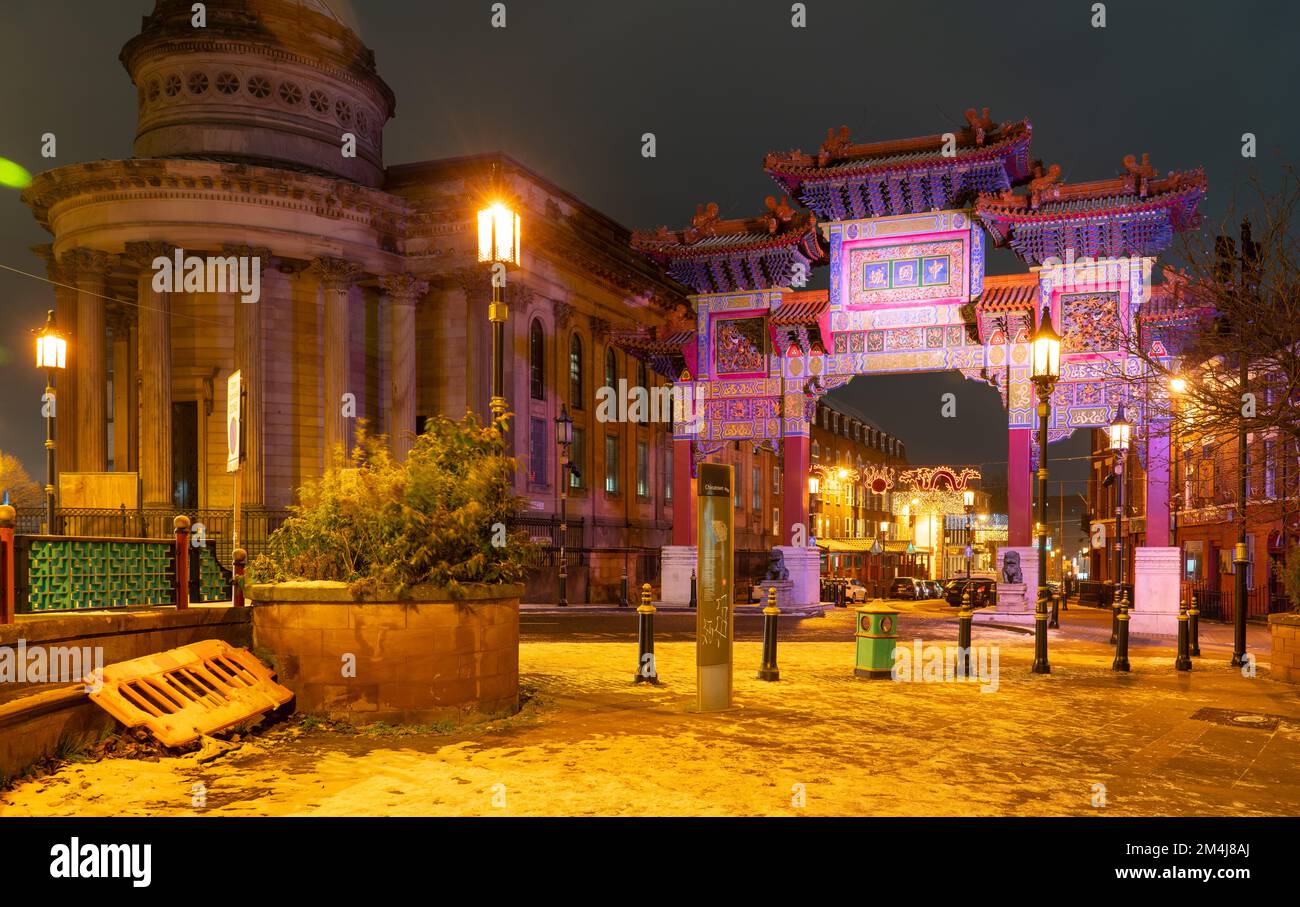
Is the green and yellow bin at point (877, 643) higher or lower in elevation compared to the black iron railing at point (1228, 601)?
higher

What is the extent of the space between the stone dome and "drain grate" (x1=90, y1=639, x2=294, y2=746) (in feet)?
108

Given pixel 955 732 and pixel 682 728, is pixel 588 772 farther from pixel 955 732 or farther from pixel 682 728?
pixel 955 732

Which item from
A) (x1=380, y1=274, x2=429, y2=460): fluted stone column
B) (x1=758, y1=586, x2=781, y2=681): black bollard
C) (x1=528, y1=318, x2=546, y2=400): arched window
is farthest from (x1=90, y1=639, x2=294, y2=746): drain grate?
(x1=528, y1=318, x2=546, y2=400): arched window

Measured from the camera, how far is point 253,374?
35.2 m

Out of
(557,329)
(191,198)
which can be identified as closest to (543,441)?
(557,329)

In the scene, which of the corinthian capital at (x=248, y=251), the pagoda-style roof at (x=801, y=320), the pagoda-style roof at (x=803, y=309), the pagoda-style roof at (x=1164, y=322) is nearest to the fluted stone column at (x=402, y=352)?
the corinthian capital at (x=248, y=251)

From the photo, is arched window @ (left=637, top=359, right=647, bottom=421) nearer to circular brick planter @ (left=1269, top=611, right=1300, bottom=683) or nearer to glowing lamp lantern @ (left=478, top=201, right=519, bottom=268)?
circular brick planter @ (left=1269, top=611, right=1300, bottom=683)

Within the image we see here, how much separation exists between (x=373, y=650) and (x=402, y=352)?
30.4 meters

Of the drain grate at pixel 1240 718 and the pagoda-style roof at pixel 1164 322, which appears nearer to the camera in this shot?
the drain grate at pixel 1240 718

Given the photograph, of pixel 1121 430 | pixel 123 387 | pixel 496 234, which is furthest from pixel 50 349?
pixel 1121 430

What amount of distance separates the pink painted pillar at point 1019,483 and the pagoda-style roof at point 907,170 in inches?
273

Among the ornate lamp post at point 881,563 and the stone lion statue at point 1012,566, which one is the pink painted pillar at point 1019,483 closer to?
the stone lion statue at point 1012,566

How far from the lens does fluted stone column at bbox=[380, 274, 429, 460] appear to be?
38.4 m

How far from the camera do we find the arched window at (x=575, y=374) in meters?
46.2
